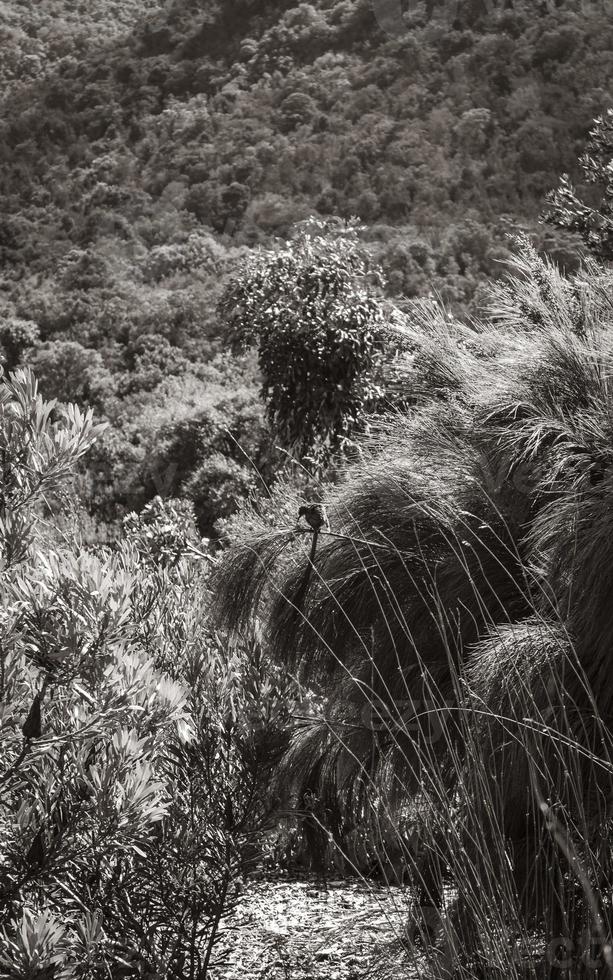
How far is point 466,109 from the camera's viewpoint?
2162cm

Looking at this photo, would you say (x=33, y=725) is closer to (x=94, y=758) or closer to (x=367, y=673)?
(x=94, y=758)

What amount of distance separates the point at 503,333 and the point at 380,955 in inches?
53.2

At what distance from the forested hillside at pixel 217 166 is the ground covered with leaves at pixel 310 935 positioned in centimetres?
898

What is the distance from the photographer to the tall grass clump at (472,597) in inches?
54.9

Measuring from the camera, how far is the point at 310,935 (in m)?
2.35

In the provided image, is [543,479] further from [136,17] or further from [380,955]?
[136,17]

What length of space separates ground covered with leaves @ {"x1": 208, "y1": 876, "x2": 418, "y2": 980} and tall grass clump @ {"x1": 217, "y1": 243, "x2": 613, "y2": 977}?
0.22 meters

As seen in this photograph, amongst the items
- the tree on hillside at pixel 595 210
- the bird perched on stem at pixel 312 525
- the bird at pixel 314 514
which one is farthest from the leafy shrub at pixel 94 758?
the tree on hillside at pixel 595 210

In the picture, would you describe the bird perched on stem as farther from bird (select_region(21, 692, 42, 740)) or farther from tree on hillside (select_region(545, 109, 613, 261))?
tree on hillside (select_region(545, 109, 613, 261))

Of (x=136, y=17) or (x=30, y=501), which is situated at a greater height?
(x=136, y=17)

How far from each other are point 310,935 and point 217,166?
71.7 ft

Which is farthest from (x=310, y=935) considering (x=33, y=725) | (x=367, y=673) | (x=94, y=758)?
(x=33, y=725)

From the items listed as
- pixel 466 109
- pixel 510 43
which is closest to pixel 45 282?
pixel 466 109

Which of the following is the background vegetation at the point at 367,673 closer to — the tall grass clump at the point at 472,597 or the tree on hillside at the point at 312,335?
the tall grass clump at the point at 472,597
